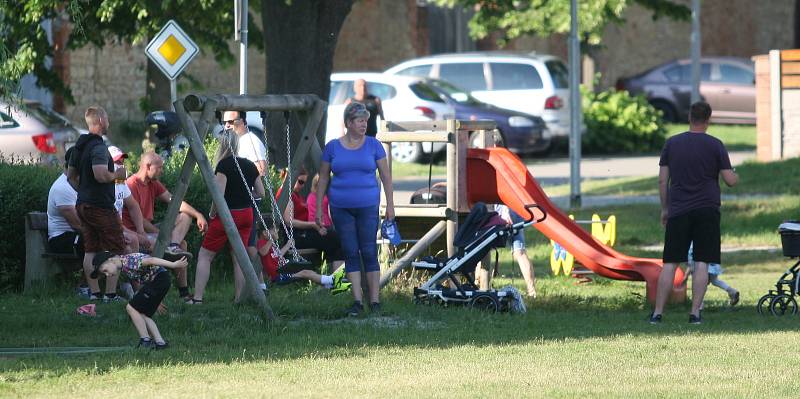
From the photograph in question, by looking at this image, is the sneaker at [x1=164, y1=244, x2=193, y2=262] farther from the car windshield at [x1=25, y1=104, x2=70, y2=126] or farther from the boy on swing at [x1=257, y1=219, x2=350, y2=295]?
the car windshield at [x1=25, y1=104, x2=70, y2=126]

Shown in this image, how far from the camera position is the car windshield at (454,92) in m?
27.6

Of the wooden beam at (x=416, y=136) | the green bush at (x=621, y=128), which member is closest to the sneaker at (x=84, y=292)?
the wooden beam at (x=416, y=136)

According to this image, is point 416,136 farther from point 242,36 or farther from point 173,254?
point 242,36

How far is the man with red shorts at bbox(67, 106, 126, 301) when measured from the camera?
11164 mm

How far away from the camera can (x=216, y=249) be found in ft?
39.2

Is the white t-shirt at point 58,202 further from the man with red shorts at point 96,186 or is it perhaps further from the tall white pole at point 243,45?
the tall white pole at point 243,45

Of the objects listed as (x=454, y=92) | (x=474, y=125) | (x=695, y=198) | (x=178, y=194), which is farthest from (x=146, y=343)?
(x=454, y=92)

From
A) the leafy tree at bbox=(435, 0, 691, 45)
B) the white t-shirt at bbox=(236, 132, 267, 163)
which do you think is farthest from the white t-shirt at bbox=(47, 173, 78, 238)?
the leafy tree at bbox=(435, 0, 691, 45)

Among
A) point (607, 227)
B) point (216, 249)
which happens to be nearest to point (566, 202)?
point (607, 227)

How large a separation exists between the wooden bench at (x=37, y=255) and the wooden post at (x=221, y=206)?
182cm

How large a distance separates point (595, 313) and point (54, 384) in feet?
17.5

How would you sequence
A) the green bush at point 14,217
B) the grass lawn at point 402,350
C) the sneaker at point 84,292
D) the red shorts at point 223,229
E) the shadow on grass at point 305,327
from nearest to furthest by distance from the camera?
the grass lawn at point 402,350, the shadow on grass at point 305,327, the red shorts at point 223,229, the sneaker at point 84,292, the green bush at point 14,217

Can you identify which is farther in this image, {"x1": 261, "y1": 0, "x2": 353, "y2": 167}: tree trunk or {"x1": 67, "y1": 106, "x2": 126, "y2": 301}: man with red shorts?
{"x1": 261, "y1": 0, "x2": 353, "y2": 167}: tree trunk

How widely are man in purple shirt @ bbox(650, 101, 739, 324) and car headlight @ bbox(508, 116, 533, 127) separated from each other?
15.9 m
